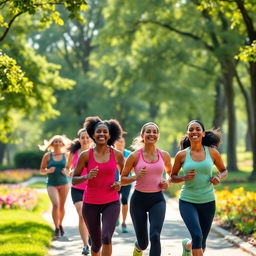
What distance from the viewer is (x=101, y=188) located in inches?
276

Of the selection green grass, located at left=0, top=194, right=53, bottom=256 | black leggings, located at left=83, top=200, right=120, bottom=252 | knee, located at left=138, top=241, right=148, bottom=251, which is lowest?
green grass, located at left=0, top=194, right=53, bottom=256

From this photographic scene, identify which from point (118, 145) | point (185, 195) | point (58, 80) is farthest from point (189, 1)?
point (185, 195)

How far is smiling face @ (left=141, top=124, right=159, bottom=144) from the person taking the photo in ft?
24.1

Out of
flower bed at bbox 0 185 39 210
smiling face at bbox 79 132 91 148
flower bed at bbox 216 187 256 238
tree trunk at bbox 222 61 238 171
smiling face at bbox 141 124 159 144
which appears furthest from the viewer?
tree trunk at bbox 222 61 238 171

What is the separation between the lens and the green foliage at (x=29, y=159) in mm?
42969

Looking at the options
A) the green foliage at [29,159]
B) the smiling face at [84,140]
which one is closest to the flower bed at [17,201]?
the smiling face at [84,140]

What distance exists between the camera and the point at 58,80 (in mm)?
23859

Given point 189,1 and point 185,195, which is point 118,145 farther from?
point 189,1

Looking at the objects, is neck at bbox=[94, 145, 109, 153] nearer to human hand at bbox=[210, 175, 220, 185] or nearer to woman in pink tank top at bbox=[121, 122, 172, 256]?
woman in pink tank top at bbox=[121, 122, 172, 256]

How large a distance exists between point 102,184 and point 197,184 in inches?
44.7

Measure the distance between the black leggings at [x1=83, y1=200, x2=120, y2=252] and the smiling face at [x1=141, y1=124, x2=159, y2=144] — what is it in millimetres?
878

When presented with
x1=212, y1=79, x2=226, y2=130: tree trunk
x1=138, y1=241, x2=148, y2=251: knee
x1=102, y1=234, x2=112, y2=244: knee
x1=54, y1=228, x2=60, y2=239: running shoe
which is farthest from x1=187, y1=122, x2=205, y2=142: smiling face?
x1=212, y1=79, x2=226, y2=130: tree trunk

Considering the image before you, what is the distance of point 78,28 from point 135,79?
74.1 feet

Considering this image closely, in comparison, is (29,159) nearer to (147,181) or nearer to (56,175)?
(56,175)
